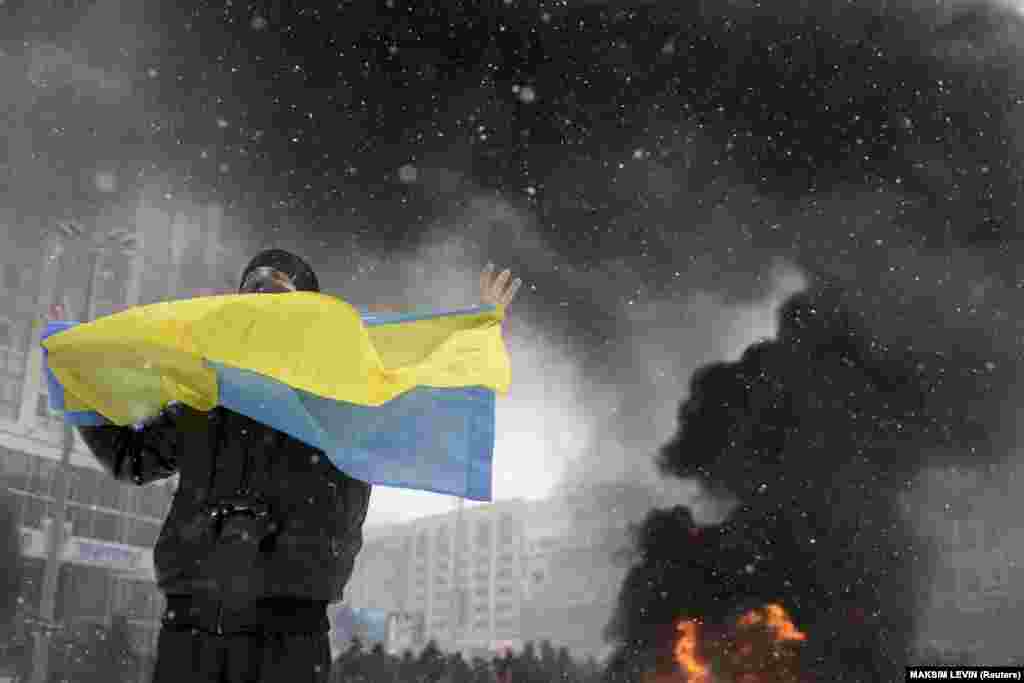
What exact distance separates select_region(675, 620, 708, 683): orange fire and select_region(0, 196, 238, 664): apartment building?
1493cm

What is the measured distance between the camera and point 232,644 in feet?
7.79

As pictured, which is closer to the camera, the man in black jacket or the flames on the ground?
the man in black jacket

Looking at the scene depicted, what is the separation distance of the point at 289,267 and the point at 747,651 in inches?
767

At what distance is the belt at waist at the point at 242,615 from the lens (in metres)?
2.38

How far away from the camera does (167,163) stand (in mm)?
18328

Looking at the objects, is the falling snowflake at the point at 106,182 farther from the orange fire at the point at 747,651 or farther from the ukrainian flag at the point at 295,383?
the ukrainian flag at the point at 295,383

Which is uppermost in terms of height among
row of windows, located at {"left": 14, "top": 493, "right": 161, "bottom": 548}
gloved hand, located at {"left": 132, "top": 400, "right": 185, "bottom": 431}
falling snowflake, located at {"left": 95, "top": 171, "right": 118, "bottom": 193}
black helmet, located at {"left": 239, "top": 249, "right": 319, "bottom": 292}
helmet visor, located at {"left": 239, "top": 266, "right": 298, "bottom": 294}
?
falling snowflake, located at {"left": 95, "top": 171, "right": 118, "bottom": 193}

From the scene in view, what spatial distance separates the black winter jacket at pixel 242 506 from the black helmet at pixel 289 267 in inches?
17.5

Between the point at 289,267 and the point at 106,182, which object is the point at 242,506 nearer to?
the point at 289,267

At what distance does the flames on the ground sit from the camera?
20562 millimetres

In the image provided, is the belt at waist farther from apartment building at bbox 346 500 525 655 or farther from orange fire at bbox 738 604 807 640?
apartment building at bbox 346 500 525 655

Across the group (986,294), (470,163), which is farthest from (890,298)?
(470,163)

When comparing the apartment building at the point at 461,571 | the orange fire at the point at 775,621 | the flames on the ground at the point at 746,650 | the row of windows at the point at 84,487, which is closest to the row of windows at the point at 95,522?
the row of windows at the point at 84,487

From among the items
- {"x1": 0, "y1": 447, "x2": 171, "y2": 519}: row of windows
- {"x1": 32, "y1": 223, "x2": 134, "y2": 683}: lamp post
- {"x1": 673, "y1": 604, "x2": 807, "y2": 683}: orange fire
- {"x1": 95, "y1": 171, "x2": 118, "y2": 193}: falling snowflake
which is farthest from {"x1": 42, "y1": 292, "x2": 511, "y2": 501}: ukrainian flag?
{"x1": 0, "y1": 447, "x2": 171, "y2": 519}: row of windows
